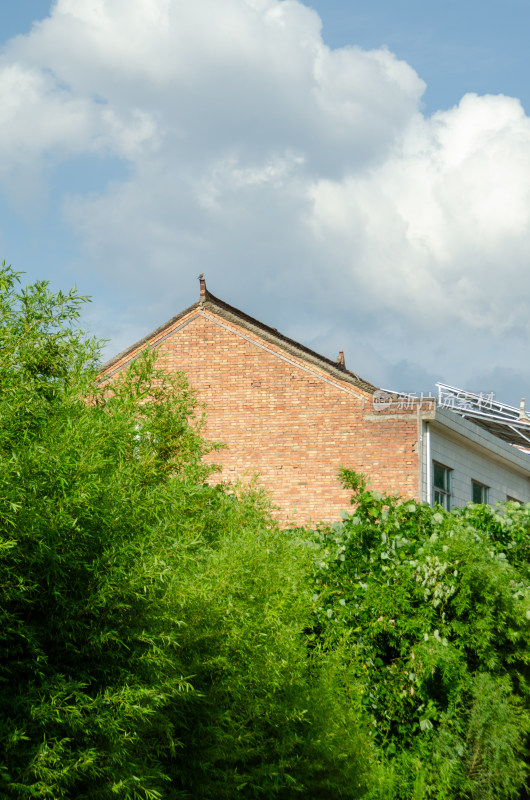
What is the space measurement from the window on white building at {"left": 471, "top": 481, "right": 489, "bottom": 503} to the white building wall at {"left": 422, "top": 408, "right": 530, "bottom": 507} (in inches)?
4.4

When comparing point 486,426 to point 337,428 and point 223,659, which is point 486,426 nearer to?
point 337,428

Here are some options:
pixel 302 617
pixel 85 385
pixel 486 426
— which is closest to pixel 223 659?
pixel 85 385

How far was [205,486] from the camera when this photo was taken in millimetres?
9539

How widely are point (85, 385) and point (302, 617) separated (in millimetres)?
3396

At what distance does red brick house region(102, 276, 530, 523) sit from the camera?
18.3 metres

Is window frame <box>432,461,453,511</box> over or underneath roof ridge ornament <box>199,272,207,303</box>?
underneath

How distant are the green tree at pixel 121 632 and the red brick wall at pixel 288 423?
10264mm

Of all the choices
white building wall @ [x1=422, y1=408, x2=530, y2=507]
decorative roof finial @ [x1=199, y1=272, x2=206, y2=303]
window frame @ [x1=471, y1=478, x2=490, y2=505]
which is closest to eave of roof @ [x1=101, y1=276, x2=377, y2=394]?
decorative roof finial @ [x1=199, y1=272, x2=206, y2=303]

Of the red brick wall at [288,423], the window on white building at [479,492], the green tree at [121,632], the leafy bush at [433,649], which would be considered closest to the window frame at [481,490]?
the window on white building at [479,492]

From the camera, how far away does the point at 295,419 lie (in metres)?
18.9

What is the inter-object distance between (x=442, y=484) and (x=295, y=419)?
11.4 feet

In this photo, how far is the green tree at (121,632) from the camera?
4984 millimetres

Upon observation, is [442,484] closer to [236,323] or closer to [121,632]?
[236,323]

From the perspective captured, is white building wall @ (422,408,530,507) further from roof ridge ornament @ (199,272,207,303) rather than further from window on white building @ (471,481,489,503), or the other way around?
roof ridge ornament @ (199,272,207,303)
